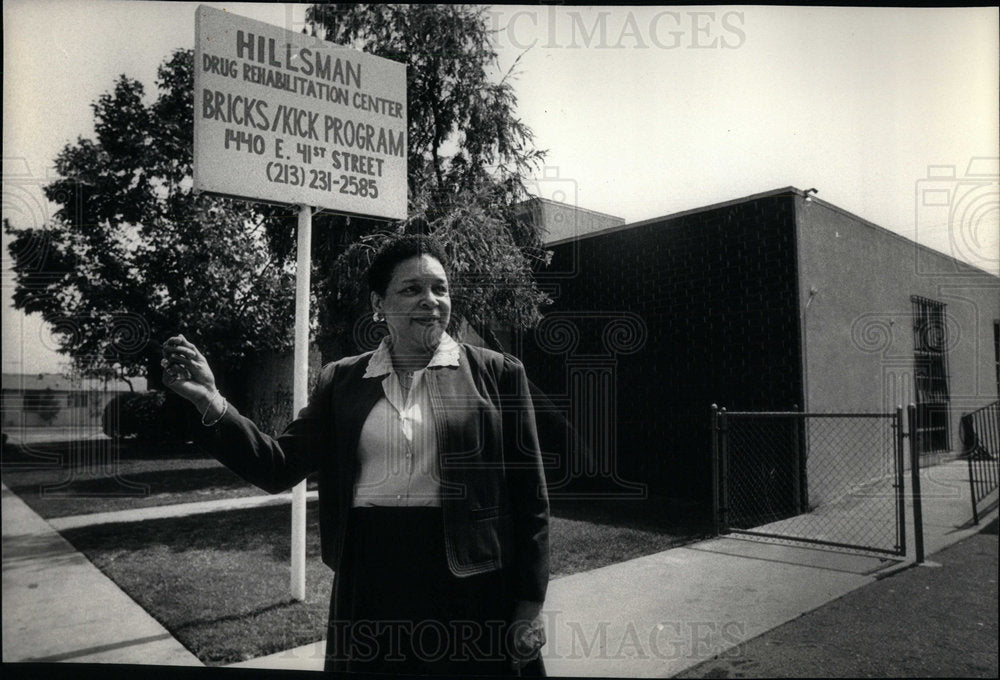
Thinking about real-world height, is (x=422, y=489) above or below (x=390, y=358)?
below

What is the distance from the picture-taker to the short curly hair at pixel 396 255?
6.82 feet

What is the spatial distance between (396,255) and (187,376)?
2.36 feet

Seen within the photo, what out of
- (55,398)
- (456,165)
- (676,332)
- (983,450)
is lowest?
(983,450)

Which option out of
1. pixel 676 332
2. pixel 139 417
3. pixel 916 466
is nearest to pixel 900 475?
pixel 916 466

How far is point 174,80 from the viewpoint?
310cm

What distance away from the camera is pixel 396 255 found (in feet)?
6.82

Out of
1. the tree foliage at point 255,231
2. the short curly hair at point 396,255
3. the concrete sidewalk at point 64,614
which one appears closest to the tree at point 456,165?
the tree foliage at point 255,231

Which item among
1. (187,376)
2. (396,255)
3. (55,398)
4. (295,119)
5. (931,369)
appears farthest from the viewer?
(931,369)

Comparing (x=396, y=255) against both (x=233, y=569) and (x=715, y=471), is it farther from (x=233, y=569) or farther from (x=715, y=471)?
(x=233, y=569)

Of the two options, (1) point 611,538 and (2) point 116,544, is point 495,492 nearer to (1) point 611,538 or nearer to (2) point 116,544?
(1) point 611,538

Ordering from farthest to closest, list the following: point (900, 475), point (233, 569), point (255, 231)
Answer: point (900, 475) → point (233, 569) → point (255, 231)

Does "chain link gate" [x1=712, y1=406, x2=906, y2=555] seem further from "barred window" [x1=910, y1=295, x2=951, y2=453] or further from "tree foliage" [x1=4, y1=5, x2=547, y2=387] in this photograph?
"tree foliage" [x1=4, y1=5, x2=547, y2=387]

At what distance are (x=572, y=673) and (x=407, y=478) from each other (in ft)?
4.77

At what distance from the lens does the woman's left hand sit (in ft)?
6.29
